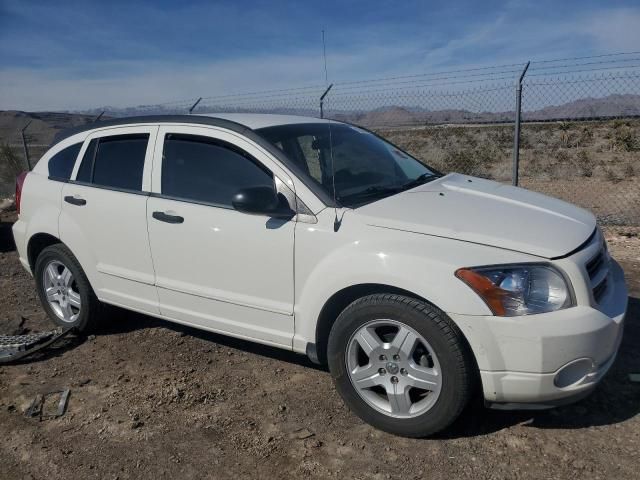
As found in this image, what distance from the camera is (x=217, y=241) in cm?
346

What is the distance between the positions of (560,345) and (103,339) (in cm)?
353

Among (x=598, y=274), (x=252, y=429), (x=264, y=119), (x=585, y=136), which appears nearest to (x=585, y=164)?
(x=585, y=136)

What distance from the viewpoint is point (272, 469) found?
2838 millimetres

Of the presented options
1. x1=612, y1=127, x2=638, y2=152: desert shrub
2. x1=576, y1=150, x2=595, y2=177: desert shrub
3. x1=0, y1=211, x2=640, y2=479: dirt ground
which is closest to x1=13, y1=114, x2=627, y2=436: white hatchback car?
x1=0, y1=211, x2=640, y2=479: dirt ground

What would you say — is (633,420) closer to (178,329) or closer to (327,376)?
(327,376)

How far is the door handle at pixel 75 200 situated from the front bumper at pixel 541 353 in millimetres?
2949

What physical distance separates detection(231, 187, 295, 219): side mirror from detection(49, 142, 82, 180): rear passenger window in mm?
1961

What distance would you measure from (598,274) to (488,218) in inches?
24.9

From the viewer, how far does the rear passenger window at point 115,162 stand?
4.01 meters

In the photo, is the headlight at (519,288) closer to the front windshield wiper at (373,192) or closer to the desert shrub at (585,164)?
the front windshield wiper at (373,192)

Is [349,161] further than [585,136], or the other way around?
[585,136]

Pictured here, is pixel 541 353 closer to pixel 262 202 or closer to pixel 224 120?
pixel 262 202

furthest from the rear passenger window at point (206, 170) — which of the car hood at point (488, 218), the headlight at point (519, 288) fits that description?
the headlight at point (519, 288)

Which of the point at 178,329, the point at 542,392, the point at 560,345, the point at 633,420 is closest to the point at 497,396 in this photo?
the point at 542,392
